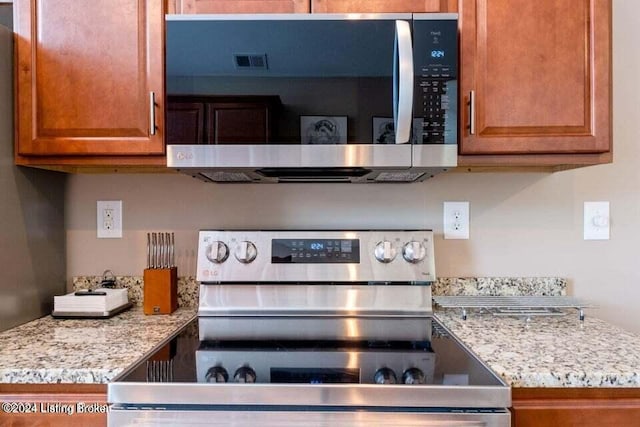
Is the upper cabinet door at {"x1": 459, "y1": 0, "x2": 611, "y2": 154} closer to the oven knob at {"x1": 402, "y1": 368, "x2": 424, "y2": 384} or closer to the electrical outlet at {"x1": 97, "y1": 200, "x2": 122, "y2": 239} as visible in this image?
the oven knob at {"x1": 402, "y1": 368, "x2": 424, "y2": 384}

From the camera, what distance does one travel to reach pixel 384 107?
1116 mm

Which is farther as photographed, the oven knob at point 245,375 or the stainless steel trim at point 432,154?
the stainless steel trim at point 432,154

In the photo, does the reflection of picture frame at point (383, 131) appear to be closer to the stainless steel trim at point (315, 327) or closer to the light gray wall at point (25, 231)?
the stainless steel trim at point (315, 327)

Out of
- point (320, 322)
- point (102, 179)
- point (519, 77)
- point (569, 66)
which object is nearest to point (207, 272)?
point (320, 322)

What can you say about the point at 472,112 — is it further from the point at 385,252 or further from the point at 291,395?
the point at 291,395

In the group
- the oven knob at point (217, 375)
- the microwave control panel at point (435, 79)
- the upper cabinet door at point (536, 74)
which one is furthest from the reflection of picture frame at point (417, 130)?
the oven knob at point (217, 375)

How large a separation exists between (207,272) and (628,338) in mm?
1121

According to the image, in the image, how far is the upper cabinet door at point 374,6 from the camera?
1156 millimetres

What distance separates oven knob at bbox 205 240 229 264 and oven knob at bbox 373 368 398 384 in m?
0.63

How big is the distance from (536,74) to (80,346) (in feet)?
4.21

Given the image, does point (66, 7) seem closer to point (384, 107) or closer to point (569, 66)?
point (384, 107)

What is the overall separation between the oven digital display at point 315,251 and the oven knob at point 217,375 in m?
0.48

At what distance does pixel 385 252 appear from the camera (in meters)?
1.34

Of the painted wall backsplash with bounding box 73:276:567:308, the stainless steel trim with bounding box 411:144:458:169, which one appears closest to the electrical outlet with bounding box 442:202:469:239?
the painted wall backsplash with bounding box 73:276:567:308
